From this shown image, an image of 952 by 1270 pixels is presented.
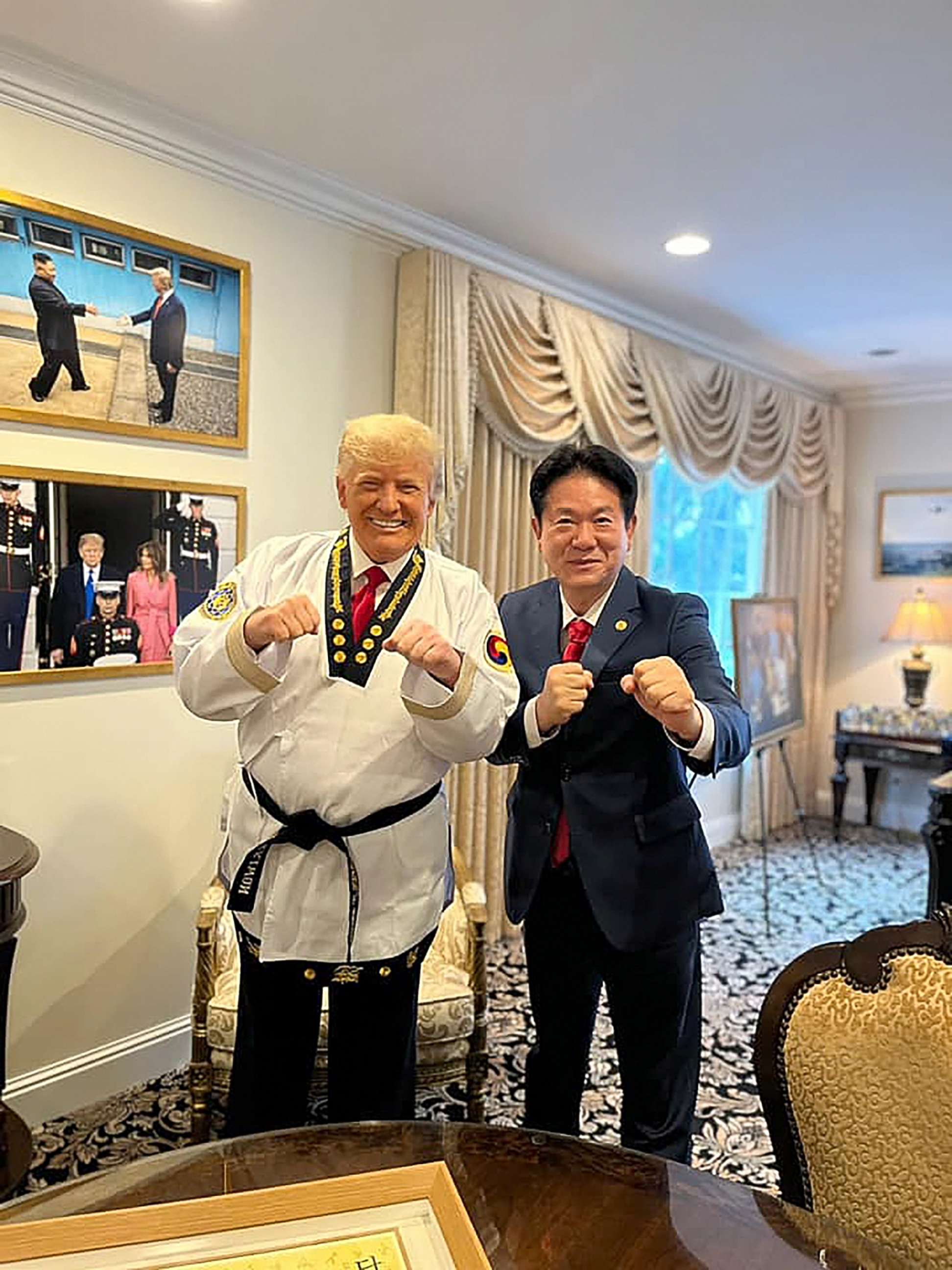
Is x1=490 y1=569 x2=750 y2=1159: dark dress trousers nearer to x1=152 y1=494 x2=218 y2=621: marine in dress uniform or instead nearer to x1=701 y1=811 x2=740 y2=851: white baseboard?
x1=152 y1=494 x2=218 y2=621: marine in dress uniform

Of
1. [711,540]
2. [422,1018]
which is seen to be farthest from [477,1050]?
[711,540]

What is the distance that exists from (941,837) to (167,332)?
8.75 ft

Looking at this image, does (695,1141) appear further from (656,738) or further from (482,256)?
(482,256)

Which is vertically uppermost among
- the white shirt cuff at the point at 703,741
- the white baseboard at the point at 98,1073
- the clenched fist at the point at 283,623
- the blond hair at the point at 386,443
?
the blond hair at the point at 386,443

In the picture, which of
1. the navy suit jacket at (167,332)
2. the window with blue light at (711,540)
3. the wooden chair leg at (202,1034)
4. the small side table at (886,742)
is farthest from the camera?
the small side table at (886,742)

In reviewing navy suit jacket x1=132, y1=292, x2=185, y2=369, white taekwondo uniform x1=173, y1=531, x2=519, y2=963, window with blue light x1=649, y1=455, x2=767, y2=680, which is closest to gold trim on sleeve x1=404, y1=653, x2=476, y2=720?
white taekwondo uniform x1=173, y1=531, x2=519, y2=963

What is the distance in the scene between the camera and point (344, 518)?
320 cm

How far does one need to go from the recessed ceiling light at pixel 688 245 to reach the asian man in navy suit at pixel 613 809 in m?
1.94

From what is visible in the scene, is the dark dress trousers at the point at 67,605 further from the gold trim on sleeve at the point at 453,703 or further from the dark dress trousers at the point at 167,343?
the gold trim on sleeve at the point at 453,703

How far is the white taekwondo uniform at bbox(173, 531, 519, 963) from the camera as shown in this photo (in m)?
1.59

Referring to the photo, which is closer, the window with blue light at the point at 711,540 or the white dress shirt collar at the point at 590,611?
the white dress shirt collar at the point at 590,611

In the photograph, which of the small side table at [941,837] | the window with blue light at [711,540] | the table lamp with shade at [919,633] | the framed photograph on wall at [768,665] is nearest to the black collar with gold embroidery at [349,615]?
the small side table at [941,837]

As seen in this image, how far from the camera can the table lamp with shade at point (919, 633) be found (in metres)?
5.57

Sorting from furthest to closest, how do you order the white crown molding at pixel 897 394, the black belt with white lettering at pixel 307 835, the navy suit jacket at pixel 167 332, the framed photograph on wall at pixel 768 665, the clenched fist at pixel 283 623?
the white crown molding at pixel 897 394, the framed photograph on wall at pixel 768 665, the navy suit jacket at pixel 167 332, the black belt with white lettering at pixel 307 835, the clenched fist at pixel 283 623
